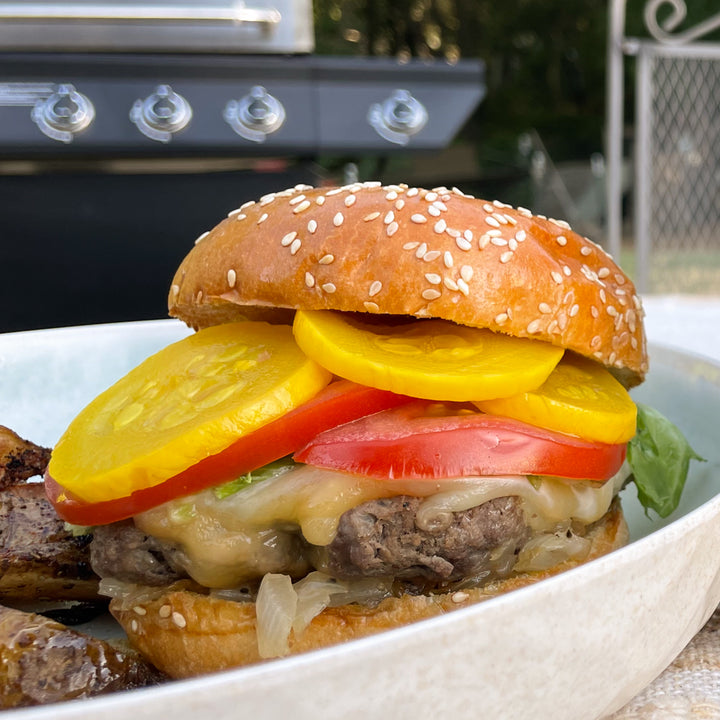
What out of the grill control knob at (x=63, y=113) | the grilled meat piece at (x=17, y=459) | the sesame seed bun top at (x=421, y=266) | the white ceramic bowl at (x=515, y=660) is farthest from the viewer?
the grill control knob at (x=63, y=113)

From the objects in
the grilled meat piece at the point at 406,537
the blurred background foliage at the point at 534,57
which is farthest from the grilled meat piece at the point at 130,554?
the blurred background foliage at the point at 534,57

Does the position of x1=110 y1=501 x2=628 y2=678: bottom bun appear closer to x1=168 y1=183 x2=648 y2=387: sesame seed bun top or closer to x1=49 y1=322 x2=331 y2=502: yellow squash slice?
x1=49 y1=322 x2=331 y2=502: yellow squash slice

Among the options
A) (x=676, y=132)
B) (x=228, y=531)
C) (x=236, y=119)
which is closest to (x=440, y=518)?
(x=228, y=531)

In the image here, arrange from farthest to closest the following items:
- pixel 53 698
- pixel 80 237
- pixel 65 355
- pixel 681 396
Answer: pixel 80 237, pixel 65 355, pixel 681 396, pixel 53 698

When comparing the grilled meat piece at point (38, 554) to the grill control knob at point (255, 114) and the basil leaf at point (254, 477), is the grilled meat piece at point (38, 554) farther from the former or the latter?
the grill control knob at point (255, 114)

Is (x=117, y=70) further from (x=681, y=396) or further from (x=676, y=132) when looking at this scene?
(x=676, y=132)

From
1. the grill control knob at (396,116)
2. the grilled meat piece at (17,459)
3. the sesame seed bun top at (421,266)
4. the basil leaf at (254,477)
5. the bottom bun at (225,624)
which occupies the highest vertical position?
the sesame seed bun top at (421,266)

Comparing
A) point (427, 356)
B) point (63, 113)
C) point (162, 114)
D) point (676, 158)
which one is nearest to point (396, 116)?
point (162, 114)
